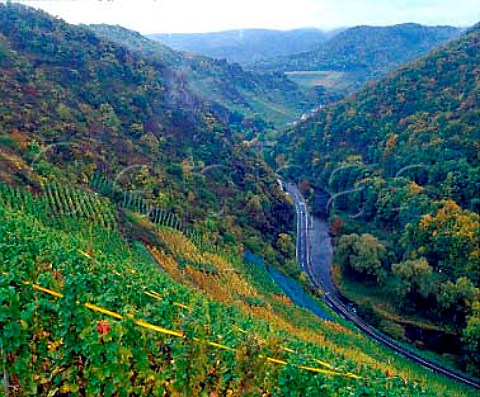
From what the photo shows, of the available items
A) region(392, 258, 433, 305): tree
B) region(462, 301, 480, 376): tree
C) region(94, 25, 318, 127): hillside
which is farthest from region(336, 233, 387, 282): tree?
region(94, 25, 318, 127): hillside

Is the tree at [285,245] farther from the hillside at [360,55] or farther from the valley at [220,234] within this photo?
the hillside at [360,55]

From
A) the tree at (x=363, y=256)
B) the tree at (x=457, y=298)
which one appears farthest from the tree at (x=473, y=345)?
the tree at (x=363, y=256)

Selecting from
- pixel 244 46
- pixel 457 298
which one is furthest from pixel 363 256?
pixel 244 46

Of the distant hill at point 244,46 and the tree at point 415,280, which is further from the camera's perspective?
the distant hill at point 244,46

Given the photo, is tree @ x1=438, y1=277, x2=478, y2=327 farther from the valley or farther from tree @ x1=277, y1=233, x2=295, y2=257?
tree @ x1=277, y1=233, x2=295, y2=257

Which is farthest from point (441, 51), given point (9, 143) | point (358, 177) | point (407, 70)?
point (9, 143)
